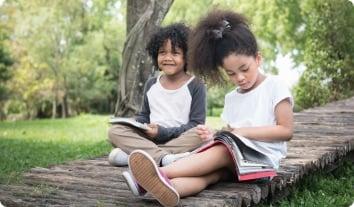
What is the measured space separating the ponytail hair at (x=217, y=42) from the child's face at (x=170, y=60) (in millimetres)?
597

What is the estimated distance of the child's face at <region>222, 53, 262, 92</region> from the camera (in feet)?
9.27

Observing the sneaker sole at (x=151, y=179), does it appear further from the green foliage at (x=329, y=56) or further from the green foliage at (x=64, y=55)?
the green foliage at (x=64, y=55)

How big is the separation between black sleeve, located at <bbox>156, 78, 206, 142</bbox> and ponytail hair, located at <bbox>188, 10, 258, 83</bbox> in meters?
0.56

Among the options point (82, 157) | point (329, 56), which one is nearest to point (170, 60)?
point (82, 157)

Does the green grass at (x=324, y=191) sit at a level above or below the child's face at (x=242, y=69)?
below

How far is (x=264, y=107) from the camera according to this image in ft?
9.48

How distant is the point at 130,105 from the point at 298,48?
12662mm

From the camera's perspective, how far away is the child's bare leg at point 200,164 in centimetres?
271

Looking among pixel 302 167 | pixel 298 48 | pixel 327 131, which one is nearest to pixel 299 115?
pixel 327 131

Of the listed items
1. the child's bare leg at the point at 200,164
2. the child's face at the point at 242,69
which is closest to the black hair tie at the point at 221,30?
the child's face at the point at 242,69

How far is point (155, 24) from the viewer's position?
6.21 m

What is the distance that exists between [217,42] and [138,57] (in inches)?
132

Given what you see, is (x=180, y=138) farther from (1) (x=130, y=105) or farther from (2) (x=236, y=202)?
(1) (x=130, y=105)

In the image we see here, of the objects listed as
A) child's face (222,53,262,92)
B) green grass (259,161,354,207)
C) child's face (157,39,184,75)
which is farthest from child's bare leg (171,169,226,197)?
child's face (157,39,184,75)
